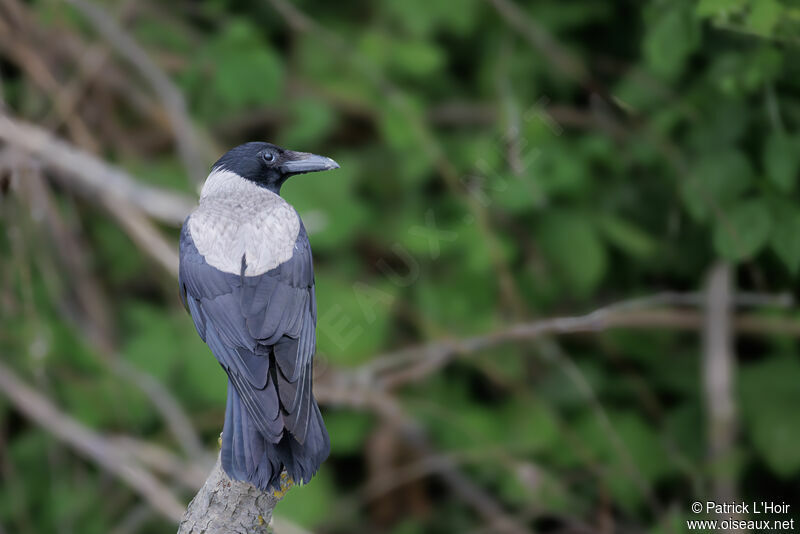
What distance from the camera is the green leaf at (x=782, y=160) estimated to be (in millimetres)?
3576

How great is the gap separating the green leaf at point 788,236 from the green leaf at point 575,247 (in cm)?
107

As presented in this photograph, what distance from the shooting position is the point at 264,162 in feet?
9.32

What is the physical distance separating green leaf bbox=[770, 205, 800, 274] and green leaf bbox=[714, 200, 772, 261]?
5cm

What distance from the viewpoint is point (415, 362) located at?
4895 mm

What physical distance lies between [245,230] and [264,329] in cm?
37

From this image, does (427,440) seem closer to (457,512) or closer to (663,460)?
(457,512)

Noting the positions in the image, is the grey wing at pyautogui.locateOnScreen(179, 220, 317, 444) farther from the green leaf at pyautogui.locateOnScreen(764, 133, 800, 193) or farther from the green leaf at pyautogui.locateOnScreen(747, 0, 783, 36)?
the green leaf at pyautogui.locateOnScreen(764, 133, 800, 193)

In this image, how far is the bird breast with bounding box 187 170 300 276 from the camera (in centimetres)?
254

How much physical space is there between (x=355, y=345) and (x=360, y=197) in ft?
3.45

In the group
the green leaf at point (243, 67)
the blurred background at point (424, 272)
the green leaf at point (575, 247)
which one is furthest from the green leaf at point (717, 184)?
the green leaf at point (243, 67)

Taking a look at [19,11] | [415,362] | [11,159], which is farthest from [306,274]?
[19,11]

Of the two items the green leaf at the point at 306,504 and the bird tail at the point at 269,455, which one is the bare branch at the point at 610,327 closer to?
the green leaf at the point at 306,504

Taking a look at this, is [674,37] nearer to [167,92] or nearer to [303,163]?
[303,163]

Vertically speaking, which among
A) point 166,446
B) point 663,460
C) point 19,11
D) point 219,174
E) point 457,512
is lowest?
point 457,512
